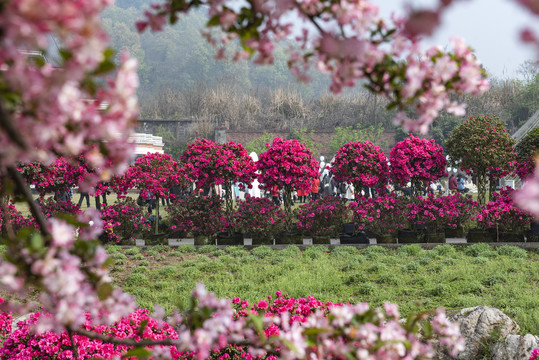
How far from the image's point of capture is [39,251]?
98cm

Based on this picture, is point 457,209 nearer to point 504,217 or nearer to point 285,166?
point 504,217

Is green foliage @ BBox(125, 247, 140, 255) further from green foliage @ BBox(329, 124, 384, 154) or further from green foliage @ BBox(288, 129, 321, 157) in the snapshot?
green foliage @ BBox(288, 129, 321, 157)

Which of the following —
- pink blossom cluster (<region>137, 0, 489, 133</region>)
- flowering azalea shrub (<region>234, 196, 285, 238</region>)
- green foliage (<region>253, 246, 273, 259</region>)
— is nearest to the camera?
pink blossom cluster (<region>137, 0, 489, 133</region>)

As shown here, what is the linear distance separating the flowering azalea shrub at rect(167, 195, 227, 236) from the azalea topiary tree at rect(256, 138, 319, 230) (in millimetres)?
1303

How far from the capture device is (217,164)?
9328 millimetres

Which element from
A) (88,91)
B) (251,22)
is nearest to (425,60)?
(251,22)

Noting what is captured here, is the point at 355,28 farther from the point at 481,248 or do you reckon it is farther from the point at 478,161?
the point at 478,161

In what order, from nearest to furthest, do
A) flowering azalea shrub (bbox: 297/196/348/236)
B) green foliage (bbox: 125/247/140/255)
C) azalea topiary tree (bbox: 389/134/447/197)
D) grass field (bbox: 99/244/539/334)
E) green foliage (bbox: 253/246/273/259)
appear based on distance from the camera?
grass field (bbox: 99/244/539/334)
green foliage (bbox: 253/246/273/259)
green foliage (bbox: 125/247/140/255)
flowering azalea shrub (bbox: 297/196/348/236)
azalea topiary tree (bbox: 389/134/447/197)

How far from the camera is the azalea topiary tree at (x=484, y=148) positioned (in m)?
9.59

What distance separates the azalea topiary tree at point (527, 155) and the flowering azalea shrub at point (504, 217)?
105cm

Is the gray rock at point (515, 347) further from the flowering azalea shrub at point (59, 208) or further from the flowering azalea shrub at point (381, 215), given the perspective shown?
the flowering azalea shrub at point (59, 208)

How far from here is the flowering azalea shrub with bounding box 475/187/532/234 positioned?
8.35 m

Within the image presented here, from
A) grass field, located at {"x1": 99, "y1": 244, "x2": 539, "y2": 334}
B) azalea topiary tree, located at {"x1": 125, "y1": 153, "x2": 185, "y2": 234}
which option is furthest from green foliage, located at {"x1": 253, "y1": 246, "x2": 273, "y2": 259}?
azalea topiary tree, located at {"x1": 125, "y1": 153, "x2": 185, "y2": 234}

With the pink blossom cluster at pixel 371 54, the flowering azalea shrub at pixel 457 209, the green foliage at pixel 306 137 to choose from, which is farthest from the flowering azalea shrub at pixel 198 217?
the green foliage at pixel 306 137
